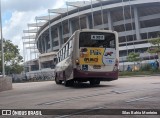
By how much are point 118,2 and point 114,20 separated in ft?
22.5

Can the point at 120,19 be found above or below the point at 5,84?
above

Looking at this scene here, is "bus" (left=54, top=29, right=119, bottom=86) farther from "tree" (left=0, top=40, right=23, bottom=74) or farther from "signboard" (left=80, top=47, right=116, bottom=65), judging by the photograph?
"tree" (left=0, top=40, right=23, bottom=74)

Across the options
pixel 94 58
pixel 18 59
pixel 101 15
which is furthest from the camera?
pixel 101 15

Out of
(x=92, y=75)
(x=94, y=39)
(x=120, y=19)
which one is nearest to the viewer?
(x=92, y=75)

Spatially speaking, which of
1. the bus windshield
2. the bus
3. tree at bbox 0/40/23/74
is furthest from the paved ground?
tree at bbox 0/40/23/74

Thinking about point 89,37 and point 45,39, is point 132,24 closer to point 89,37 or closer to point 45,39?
point 45,39

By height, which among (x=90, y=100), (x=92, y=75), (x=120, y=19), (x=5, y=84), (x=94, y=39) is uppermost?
(x=120, y=19)

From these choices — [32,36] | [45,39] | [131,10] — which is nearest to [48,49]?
[45,39]

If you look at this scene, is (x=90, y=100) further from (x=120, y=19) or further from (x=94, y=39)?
(x=120, y=19)

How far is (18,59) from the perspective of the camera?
73.2 meters

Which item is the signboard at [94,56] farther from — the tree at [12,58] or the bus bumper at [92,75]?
the tree at [12,58]

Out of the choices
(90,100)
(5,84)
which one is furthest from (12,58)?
(90,100)

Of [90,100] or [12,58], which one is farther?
A: [12,58]

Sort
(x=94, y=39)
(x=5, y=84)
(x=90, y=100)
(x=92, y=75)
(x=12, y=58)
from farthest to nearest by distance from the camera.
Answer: (x=12, y=58)
(x=5, y=84)
(x=94, y=39)
(x=92, y=75)
(x=90, y=100)
